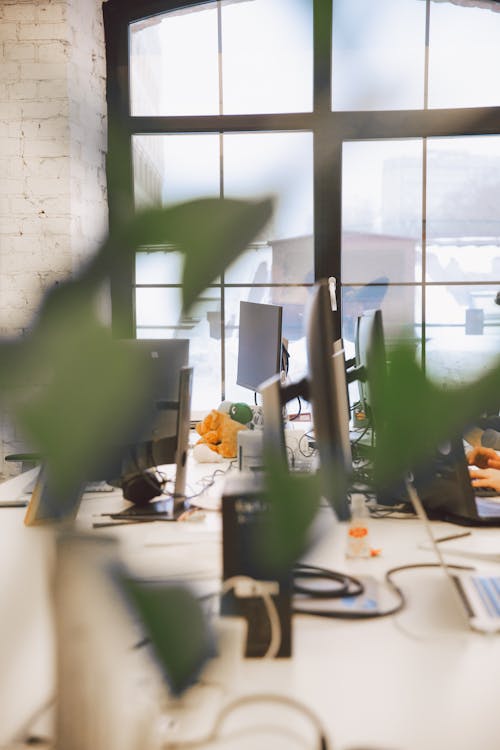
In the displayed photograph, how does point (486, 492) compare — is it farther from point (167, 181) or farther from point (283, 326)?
point (167, 181)

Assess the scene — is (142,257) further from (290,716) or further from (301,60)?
(290,716)

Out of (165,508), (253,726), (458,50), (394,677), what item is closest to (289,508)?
(458,50)

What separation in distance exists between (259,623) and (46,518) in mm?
756

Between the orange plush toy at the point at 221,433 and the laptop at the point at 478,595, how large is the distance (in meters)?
1.22

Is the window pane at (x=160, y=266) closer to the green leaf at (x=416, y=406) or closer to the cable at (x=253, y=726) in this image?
the green leaf at (x=416, y=406)

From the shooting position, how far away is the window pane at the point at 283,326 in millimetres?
339

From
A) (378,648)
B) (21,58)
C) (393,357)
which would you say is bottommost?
(378,648)

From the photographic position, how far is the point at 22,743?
2.50 feet

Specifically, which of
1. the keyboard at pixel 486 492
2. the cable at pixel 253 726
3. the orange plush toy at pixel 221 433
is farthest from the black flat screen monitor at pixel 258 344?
the cable at pixel 253 726

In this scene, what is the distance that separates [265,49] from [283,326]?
6.95 ft

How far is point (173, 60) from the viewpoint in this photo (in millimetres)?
267

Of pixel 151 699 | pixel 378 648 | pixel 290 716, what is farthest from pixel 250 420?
pixel 151 699

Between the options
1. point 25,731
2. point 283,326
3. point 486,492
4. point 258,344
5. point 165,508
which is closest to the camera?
point 25,731

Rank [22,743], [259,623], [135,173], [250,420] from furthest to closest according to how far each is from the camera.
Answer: [250,420]
[259,623]
[22,743]
[135,173]
